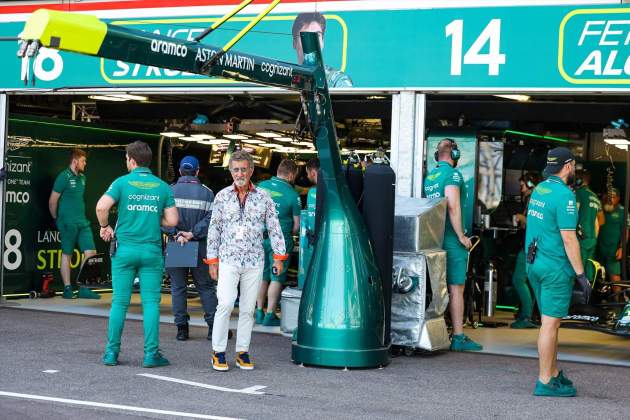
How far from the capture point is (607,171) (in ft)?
57.7

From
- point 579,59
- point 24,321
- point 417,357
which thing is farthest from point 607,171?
point 24,321

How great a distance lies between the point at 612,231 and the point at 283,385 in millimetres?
8550

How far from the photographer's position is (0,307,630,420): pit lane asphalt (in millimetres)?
7266

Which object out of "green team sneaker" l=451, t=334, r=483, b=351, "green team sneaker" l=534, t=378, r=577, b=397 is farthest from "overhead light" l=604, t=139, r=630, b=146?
"green team sneaker" l=534, t=378, r=577, b=397

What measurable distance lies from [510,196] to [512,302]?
1.40 meters

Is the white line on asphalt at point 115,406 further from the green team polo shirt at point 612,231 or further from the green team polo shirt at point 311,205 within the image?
the green team polo shirt at point 612,231

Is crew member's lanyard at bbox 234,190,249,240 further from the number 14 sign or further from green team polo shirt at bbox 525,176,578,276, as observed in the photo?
the number 14 sign

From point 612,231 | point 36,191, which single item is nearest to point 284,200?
point 36,191

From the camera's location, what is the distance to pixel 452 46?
11.1m

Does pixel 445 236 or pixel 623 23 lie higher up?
pixel 623 23

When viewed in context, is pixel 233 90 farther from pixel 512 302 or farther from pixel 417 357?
pixel 512 302

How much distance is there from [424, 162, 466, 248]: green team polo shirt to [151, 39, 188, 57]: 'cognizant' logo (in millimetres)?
3445

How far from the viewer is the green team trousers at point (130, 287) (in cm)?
871

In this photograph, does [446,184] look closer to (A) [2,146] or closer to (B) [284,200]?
(B) [284,200]
